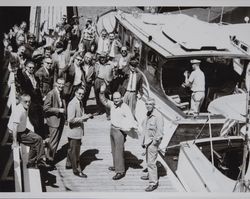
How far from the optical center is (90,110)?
144 inches

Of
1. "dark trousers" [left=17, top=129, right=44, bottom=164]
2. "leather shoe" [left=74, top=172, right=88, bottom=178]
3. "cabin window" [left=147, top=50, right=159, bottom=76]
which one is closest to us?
"dark trousers" [left=17, top=129, right=44, bottom=164]

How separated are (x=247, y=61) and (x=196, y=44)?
46cm

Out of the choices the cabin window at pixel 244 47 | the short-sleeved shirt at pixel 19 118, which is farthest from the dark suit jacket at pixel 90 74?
the cabin window at pixel 244 47

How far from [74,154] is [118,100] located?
58 centimetres

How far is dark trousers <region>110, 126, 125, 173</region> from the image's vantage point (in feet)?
11.6

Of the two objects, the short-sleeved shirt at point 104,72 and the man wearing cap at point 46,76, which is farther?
the short-sleeved shirt at point 104,72

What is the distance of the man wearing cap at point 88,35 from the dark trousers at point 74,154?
821 mm

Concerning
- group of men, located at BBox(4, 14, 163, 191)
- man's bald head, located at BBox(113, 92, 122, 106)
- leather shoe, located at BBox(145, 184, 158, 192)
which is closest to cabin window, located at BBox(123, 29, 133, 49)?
group of men, located at BBox(4, 14, 163, 191)

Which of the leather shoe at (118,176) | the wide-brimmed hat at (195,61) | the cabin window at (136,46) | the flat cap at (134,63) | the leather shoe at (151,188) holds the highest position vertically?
the cabin window at (136,46)

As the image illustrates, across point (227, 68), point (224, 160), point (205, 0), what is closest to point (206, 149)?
point (224, 160)

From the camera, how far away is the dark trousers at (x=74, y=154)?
350 cm

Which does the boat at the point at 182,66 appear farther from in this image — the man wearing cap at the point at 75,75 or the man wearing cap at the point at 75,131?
the man wearing cap at the point at 75,131

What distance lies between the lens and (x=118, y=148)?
3.53 meters

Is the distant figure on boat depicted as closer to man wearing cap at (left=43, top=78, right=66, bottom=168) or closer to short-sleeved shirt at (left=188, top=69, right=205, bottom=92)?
short-sleeved shirt at (left=188, top=69, right=205, bottom=92)
